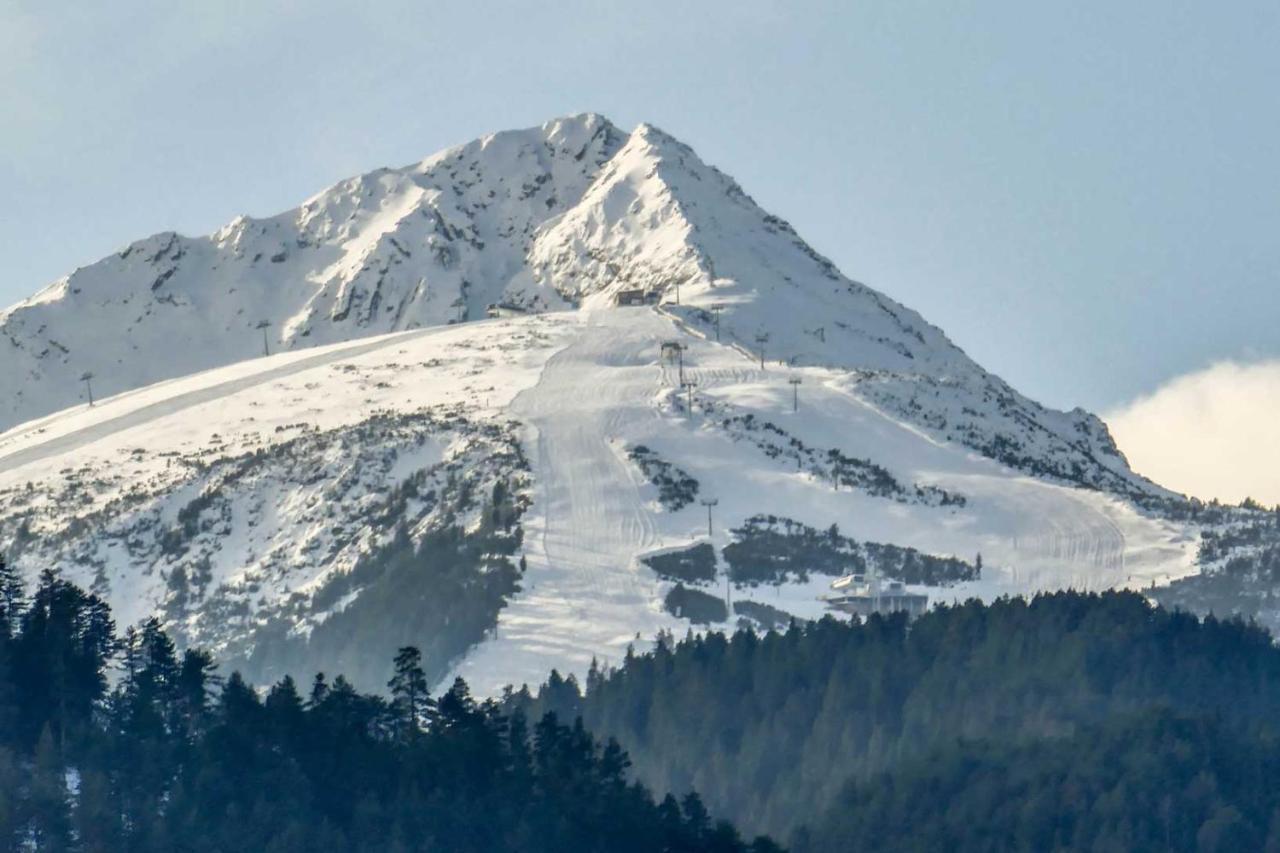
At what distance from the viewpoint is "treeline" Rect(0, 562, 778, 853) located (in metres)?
115

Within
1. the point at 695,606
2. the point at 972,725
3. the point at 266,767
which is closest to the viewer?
the point at 266,767

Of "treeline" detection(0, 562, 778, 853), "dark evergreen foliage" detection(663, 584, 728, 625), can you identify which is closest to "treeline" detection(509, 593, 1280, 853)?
"dark evergreen foliage" detection(663, 584, 728, 625)

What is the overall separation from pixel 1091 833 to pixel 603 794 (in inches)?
959

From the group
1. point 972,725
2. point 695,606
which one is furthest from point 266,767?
point 695,606

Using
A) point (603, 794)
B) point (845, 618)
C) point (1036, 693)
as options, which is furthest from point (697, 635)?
point (603, 794)

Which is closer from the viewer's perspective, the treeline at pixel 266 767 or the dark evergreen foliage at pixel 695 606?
the treeline at pixel 266 767

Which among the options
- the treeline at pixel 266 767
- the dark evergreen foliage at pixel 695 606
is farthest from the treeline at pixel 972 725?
the treeline at pixel 266 767

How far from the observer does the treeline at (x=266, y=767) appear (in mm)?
114688

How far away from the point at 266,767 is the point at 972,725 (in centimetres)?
4527

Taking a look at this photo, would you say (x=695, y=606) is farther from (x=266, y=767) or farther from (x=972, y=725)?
(x=266, y=767)

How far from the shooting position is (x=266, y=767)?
12188cm

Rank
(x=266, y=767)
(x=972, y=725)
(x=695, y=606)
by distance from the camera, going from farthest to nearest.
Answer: (x=695, y=606) → (x=972, y=725) → (x=266, y=767)

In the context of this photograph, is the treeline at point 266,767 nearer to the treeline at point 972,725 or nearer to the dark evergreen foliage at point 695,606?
the treeline at point 972,725

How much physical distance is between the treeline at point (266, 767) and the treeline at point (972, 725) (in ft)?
47.5
